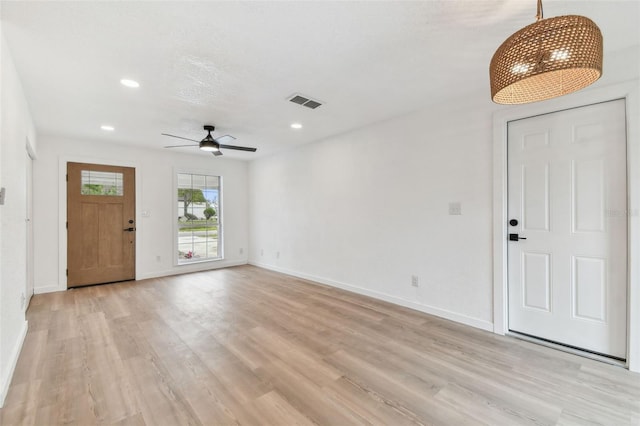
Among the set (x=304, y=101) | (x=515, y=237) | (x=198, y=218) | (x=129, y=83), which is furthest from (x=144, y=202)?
(x=515, y=237)

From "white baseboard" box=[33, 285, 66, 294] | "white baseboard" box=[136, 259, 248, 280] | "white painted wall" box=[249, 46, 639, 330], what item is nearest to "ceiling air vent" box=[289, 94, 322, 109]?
"white painted wall" box=[249, 46, 639, 330]

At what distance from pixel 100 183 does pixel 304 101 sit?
4.43 metres

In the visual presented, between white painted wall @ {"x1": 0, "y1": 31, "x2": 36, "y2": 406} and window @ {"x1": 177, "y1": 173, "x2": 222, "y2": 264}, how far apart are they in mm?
3334

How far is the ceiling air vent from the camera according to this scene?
3.24 meters

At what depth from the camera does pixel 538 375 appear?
7.22ft

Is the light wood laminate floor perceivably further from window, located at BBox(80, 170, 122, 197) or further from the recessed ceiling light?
the recessed ceiling light

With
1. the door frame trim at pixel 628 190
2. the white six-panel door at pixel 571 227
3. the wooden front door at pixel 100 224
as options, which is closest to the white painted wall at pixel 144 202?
the wooden front door at pixel 100 224

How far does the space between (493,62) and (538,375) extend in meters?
2.35

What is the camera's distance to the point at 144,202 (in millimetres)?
5648

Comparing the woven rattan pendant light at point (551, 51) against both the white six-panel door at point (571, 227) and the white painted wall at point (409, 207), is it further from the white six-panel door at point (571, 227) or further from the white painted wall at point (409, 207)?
the white painted wall at point (409, 207)

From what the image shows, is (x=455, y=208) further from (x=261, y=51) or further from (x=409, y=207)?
(x=261, y=51)

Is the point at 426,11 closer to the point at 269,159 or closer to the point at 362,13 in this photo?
the point at 362,13

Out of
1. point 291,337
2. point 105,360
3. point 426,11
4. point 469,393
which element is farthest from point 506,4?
point 105,360

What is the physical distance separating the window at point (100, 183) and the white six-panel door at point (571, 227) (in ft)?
21.1
